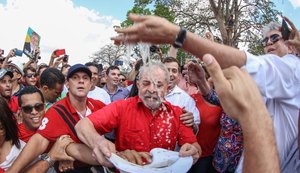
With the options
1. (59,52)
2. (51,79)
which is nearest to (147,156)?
(51,79)

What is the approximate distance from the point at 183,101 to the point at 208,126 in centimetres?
43

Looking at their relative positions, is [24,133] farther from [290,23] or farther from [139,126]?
[290,23]

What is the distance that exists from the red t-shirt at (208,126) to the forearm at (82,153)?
1.17 meters

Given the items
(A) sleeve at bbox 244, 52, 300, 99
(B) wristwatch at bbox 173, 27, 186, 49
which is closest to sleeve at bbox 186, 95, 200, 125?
(A) sleeve at bbox 244, 52, 300, 99

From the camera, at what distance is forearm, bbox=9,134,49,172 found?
225 centimetres

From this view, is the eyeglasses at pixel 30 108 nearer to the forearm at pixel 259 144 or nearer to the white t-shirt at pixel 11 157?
the white t-shirt at pixel 11 157

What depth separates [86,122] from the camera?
2.29 meters

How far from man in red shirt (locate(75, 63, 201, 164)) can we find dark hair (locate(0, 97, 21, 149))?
1.52ft

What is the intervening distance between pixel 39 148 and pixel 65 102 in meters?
0.59

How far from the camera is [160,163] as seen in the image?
2.16m

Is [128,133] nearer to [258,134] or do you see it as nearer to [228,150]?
[228,150]

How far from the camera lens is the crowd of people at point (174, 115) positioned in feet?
3.15

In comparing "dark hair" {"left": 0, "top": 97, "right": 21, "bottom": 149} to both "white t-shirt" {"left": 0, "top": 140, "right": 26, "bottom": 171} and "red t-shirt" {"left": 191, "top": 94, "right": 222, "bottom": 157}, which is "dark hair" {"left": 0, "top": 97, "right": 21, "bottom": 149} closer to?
"white t-shirt" {"left": 0, "top": 140, "right": 26, "bottom": 171}

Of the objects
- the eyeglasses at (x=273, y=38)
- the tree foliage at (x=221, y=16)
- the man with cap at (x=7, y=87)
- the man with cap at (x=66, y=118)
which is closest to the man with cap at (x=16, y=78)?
the man with cap at (x=7, y=87)
